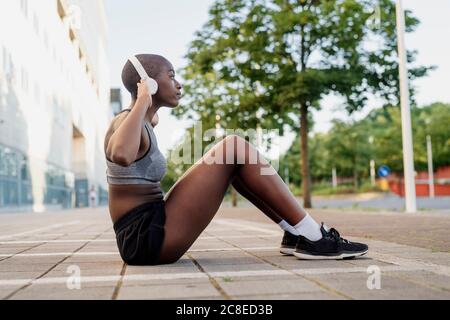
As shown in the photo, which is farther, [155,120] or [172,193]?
[155,120]

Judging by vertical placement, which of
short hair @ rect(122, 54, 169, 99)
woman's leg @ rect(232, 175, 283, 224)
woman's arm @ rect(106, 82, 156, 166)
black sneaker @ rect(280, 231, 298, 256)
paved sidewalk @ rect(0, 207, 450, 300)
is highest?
short hair @ rect(122, 54, 169, 99)

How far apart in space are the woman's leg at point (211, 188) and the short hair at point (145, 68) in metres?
0.64

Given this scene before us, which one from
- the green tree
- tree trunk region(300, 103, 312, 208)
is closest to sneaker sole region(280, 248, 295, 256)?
the green tree

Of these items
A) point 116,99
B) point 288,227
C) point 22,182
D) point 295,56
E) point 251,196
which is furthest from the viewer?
point 116,99

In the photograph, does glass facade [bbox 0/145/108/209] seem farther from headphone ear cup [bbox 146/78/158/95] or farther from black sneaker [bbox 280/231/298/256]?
headphone ear cup [bbox 146/78/158/95]

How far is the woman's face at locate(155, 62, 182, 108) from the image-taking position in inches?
149

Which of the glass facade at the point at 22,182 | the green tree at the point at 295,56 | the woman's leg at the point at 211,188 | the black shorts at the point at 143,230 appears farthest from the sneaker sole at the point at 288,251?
the glass facade at the point at 22,182

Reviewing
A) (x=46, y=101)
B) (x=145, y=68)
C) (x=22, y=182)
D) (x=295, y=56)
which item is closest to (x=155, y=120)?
(x=145, y=68)

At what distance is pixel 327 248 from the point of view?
3.88 meters

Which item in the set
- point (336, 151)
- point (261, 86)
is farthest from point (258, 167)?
point (336, 151)

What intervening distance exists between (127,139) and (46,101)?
3121 centimetres

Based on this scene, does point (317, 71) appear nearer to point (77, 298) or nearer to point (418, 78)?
point (418, 78)

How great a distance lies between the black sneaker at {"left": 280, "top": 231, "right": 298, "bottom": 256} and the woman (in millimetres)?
345

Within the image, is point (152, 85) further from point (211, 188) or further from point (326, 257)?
point (326, 257)
